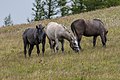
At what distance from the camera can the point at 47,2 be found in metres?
67.8

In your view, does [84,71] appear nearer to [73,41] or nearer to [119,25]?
[73,41]

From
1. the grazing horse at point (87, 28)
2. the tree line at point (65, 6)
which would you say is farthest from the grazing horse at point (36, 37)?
the tree line at point (65, 6)

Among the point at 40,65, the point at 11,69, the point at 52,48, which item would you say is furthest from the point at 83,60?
the point at 52,48

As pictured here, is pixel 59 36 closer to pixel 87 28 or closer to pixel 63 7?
pixel 87 28

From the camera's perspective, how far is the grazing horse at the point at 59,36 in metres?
19.6

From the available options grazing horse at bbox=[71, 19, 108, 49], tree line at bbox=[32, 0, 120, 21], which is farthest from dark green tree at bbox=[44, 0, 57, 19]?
grazing horse at bbox=[71, 19, 108, 49]

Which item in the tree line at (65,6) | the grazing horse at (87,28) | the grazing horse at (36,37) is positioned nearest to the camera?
the grazing horse at (36,37)

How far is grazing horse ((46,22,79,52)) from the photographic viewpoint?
19578 millimetres

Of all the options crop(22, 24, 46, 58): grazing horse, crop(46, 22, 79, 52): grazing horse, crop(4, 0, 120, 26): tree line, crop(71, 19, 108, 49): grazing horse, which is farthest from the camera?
crop(4, 0, 120, 26): tree line

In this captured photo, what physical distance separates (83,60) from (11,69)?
2968mm

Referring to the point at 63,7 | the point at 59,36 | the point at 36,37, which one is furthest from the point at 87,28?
the point at 63,7

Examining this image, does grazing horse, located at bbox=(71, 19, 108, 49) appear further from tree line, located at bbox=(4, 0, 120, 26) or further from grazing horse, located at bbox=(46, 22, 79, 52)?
tree line, located at bbox=(4, 0, 120, 26)

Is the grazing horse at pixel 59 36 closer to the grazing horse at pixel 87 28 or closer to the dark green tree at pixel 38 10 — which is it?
the grazing horse at pixel 87 28

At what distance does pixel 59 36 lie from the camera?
2002 centimetres
